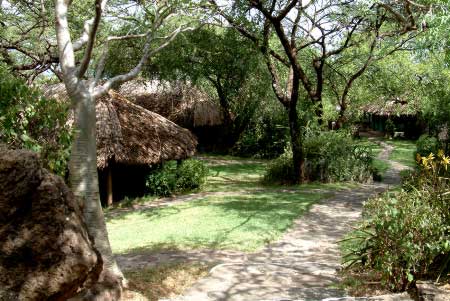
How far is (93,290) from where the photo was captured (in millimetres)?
4711

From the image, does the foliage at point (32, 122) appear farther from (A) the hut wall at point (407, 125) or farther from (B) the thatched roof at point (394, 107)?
(A) the hut wall at point (407, 125)

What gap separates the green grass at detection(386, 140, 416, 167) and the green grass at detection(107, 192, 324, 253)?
10205 mm

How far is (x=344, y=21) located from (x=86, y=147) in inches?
488

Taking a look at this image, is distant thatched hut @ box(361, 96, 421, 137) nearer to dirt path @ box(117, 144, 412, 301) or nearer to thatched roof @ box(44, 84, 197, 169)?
thatched roof @ box(44, 84, 197, 169)

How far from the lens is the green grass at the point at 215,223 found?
898 centimetres

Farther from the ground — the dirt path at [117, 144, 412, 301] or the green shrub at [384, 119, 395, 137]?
the green shrub at [384, 119, 395, 137]

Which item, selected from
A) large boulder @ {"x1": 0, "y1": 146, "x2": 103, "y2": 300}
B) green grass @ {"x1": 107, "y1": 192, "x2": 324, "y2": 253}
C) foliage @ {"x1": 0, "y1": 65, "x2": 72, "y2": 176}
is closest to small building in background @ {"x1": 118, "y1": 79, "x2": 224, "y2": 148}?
green grass @ {"x1": 107, "y1": 192, "x2": 324, "y2": 253}

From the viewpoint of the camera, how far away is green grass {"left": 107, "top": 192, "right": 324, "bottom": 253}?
8.98 meters

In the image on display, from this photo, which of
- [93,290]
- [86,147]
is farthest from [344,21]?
[93,290]

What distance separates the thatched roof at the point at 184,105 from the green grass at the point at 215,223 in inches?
471

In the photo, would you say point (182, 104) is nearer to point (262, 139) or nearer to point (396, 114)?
point (262, 139)

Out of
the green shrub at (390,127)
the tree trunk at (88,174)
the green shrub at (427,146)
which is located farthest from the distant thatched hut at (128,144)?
the green shrub at (390,127)

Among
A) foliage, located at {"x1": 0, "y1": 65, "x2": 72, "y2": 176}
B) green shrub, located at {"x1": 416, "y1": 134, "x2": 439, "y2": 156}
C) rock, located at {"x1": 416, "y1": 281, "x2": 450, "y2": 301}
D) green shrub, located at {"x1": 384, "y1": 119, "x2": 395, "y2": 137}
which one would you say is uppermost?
green shrub, located at {"x1": 384, "y1": 119, "x2": 395, "y2": 137}

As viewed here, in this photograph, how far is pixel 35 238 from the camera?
367 centimetres
